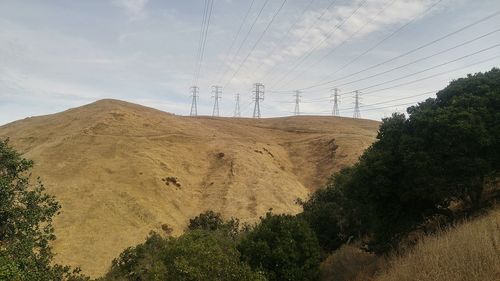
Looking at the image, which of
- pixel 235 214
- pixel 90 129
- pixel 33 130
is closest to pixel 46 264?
pixel 235 214

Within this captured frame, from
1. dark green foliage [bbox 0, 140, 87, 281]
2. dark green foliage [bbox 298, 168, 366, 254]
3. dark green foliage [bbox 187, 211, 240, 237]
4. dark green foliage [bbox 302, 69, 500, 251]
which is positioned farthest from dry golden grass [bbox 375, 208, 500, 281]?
dark green foliage [bbox 187, 211, 240, 237]

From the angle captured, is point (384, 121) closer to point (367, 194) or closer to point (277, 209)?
Result: point (367, 194)

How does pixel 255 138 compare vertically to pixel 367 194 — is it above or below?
above

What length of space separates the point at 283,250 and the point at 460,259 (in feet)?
34.8

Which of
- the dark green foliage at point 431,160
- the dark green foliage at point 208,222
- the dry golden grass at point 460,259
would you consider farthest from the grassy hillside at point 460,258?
the dark green foliage at point 208,222

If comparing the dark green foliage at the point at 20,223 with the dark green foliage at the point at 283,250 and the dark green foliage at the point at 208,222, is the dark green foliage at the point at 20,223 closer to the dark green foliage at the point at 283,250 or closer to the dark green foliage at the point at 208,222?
the dark green foliage at the point at 283,250

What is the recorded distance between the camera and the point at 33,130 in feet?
188

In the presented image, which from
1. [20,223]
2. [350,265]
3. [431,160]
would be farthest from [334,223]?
[20,223]

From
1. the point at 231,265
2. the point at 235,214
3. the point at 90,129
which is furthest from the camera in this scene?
the point at 90,129

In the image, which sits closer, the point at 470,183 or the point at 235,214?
the point at 470,183

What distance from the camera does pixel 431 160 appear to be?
Result: 16797mm

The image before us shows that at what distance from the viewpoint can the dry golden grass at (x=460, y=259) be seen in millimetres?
9359

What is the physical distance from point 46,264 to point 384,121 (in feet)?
50.1

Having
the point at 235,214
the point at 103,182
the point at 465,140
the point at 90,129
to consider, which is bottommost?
the point at 235,214
